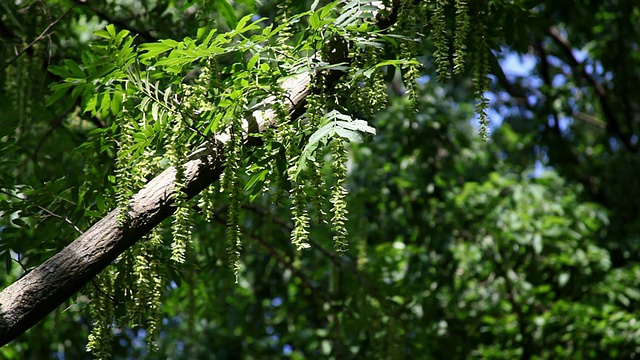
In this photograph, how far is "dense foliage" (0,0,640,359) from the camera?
6.90 feet

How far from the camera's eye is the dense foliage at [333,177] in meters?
2.10

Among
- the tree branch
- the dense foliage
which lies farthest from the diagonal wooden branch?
the tree branch

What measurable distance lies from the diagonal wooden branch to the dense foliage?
0.05 m

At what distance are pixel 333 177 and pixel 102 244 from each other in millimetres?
646

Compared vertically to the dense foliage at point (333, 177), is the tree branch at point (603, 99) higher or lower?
higher

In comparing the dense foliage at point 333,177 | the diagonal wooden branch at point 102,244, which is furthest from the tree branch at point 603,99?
the diagonal wooden branch at point 102,244

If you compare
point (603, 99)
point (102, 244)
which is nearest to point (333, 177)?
point (102, 244)

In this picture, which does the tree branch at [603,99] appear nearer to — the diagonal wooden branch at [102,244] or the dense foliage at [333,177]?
the dense foliage at [333,177]

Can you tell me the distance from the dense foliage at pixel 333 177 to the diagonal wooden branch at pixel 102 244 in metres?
0.05

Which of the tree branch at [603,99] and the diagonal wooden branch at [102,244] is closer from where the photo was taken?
the diagonal wooden branch at [102,244]

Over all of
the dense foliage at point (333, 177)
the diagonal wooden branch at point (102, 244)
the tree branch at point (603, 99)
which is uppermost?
the tree branch at point (603, 99)

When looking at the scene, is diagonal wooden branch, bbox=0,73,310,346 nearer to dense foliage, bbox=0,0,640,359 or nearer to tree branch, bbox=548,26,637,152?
dense foliage, bbox=0,0,640,359

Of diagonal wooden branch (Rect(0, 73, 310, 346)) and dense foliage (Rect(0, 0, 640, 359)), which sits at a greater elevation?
dense foliage (Rect(0, 0, 640, 359))

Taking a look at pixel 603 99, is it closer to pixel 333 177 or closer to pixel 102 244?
pixel 333 177
